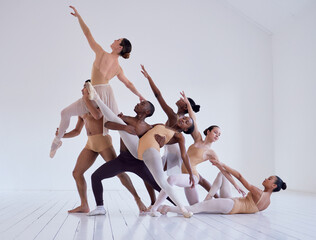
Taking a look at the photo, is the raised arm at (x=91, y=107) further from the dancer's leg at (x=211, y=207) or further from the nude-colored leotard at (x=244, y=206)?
the nude-colored leotard at (x=244, y=206)

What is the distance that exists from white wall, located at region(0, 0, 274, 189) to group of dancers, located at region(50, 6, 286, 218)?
3627 millimetres

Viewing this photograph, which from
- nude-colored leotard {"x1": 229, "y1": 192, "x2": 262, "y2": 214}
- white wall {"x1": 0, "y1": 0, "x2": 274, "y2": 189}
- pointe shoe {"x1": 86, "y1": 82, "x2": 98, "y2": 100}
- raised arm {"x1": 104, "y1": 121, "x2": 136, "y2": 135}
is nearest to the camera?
pointe shoe {"x1": 86, "y1": 82, "x2": 98, "y2": 100}

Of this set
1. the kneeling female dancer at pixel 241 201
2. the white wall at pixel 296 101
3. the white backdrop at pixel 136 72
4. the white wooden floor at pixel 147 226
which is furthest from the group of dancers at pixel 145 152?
the white wall at pixel 296 101

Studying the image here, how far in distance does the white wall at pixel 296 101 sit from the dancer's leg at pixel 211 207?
4.08 metres

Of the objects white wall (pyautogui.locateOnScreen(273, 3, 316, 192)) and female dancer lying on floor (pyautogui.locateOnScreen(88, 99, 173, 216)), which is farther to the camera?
white wall (pyautogui.locateOnScreen(273, 3, 316, 192))

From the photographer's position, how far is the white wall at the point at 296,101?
737cm

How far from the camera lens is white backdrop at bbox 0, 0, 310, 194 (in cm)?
751

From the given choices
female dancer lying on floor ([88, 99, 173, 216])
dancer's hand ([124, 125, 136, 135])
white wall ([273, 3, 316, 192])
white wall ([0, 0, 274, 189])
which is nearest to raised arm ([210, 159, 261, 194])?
female dancer lying on floor ([88, 99, 173, 216])

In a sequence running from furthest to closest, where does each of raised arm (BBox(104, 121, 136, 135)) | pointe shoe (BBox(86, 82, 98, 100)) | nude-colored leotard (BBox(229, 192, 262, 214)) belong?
nude-colored leotard (BBox(229, 192, 262, 214)) < raised arm (BBox(104, 121, 136, 135)) < pointe shoe (BBox(86, 82, 98, 100))

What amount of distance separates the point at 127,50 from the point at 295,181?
528 cm

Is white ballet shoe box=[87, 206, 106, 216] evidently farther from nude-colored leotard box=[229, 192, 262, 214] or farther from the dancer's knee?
nude-colored leotard box=[229, 192, 262, 214]

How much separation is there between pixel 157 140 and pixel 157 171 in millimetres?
305

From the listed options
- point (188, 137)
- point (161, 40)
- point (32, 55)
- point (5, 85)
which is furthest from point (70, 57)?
point (188, 137)

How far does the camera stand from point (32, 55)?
7770mm
